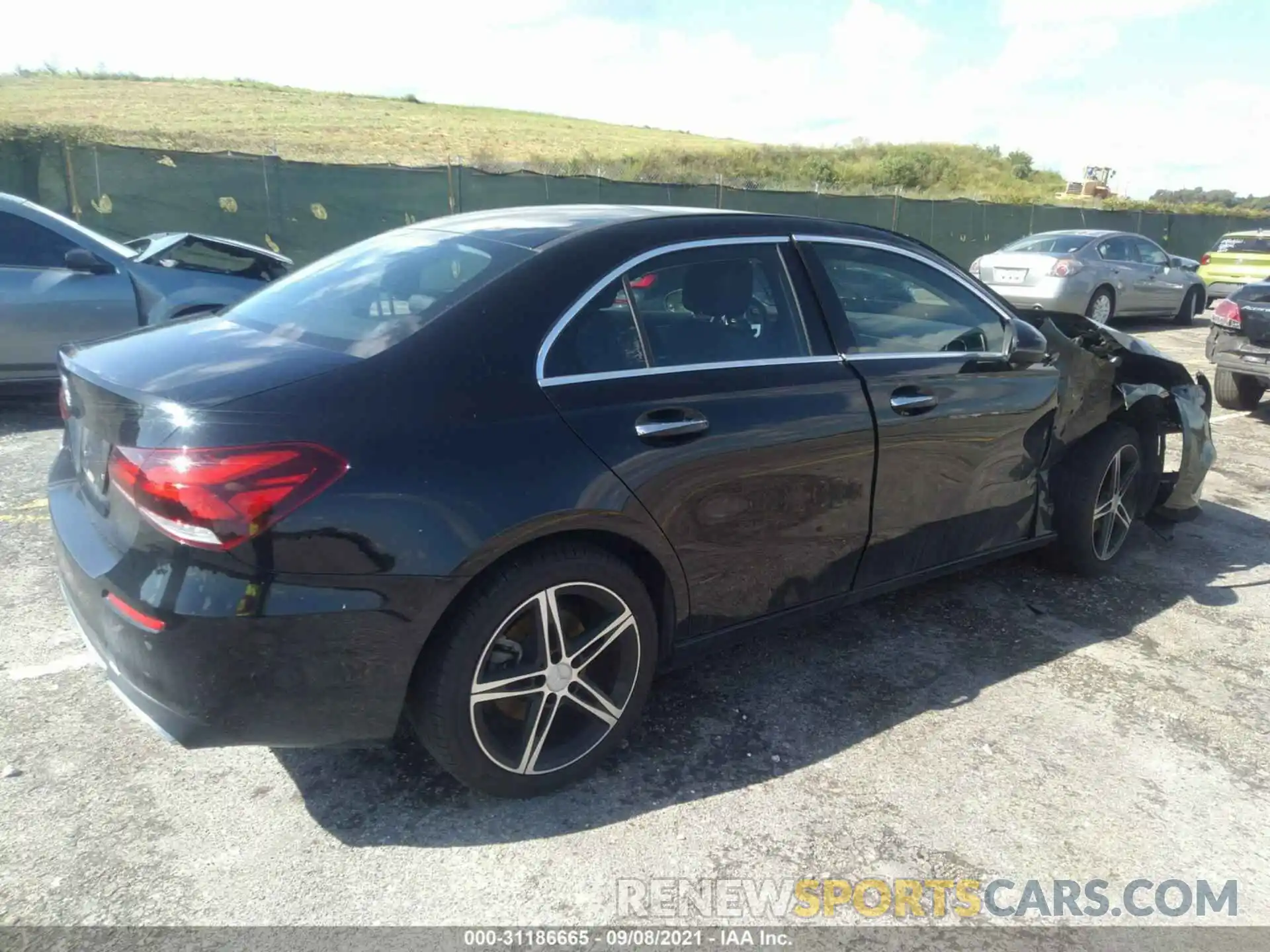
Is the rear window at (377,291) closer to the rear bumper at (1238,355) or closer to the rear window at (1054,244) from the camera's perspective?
the rear bumper at (1238,355)

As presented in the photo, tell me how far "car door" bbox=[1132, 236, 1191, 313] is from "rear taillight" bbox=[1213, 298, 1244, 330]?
707cm

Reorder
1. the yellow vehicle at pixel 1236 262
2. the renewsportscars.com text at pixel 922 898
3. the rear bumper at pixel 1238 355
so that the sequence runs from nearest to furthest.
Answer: the renewsportscars.com text at pixel 922 898 < the rear bumper at pixel 1238 355 < the yellow vehicle at pixel 1236 262

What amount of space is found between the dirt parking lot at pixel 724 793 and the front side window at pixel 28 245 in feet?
11.8

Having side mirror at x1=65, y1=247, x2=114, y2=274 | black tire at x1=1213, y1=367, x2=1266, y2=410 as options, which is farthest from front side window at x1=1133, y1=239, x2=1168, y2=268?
side mirror at x1=65, y1=247, x2=114, y2=274

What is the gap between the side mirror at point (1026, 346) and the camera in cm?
386

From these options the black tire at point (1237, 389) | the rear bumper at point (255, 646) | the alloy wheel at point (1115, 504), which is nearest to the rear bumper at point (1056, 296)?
the black tire at point (1237, 389)

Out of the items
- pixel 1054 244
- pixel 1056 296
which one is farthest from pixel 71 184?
pixel 1054 244

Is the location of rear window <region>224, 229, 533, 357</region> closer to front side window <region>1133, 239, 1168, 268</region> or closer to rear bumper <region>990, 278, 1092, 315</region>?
rear bumper <region>990, 278, 1092, 315</region>

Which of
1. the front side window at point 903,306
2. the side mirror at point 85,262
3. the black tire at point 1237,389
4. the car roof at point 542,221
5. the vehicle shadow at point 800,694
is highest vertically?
the car roof at point 542,221

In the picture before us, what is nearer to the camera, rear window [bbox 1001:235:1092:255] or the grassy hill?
Answer: rear window [bbox 1001:235:1092:255]

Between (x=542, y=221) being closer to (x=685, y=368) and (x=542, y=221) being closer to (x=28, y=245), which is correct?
(x=685, y=368)

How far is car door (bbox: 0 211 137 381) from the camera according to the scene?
6.52 m

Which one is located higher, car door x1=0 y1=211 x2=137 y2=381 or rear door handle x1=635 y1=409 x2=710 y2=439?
rear door handle x1=635 y1=409 x2=710 y2=439

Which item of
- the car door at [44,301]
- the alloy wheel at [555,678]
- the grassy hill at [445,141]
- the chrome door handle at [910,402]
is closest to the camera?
the alloy wheel at [555,678]
